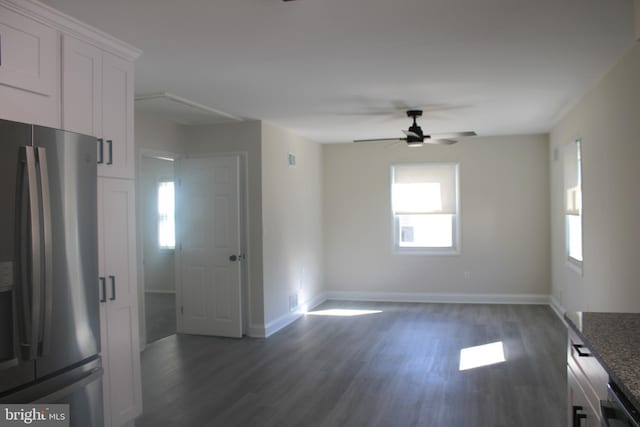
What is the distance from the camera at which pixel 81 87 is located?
288cm

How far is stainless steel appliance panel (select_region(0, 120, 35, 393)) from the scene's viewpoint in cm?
222

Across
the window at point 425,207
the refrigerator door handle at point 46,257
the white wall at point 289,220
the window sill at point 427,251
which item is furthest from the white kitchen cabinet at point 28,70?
the window sill at point 427,251

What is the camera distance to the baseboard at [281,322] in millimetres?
5801

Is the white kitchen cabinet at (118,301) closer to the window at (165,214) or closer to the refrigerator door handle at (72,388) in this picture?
the refrigerator door handle at (72,388)

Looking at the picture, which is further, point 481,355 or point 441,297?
point 441,297

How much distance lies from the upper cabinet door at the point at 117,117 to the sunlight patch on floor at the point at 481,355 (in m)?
3.39

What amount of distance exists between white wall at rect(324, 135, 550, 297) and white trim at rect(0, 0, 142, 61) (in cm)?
521

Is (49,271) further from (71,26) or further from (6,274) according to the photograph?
(71,26)

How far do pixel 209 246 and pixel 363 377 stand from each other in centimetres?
257

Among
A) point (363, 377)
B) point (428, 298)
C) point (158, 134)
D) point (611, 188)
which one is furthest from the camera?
point (428, 298)

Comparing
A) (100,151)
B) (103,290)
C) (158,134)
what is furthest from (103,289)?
(158,134)

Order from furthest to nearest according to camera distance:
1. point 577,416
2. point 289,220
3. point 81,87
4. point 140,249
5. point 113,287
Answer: point 289,220 < point 140,249 < point 113,287 < point 81,87 < point 577,416

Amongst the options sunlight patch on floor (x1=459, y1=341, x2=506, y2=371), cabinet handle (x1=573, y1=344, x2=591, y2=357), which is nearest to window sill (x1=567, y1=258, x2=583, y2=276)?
sunlight patch on floor (x1=459, y1=341, x2=506, y2=371)

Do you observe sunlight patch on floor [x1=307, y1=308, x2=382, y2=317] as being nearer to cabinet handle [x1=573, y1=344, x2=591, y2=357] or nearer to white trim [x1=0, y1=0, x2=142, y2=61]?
white trim [x1=0, y1=0, x2=142, y2=61]
